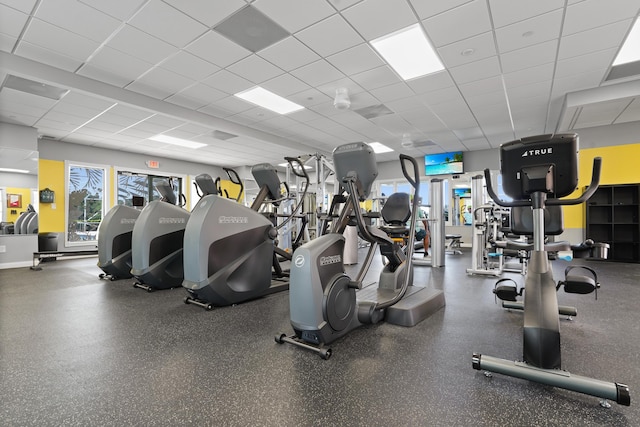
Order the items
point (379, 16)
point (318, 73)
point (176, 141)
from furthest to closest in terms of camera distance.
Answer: point (176, 141) < point (318, 73) < point (379, 16)

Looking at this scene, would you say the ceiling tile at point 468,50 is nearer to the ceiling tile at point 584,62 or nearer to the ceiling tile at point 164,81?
the ceiling tile at point 584,62

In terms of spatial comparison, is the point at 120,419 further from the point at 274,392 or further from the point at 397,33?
the point at 397,33

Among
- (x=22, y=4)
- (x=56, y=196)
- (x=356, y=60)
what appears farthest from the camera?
(x=56, y=196)

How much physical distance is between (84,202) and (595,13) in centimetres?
1081

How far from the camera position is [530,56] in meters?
4.01

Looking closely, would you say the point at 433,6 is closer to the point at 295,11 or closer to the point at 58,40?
the point at 295,11

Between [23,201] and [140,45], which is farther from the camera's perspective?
[23,201]

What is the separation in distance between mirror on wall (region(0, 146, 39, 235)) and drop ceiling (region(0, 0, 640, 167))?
0.68m

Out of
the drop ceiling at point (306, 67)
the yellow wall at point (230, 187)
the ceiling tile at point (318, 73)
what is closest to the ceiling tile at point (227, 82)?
the drop ceiling at point (306, 67)

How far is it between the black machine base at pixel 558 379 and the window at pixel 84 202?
974 centimetres

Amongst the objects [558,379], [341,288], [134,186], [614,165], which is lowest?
[558,379]

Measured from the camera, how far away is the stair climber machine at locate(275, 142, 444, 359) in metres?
2.02

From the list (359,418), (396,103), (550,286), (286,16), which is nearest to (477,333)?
(550,286)

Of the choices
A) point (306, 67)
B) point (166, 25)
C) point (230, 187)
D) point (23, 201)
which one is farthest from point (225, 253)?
point (230, 187)
